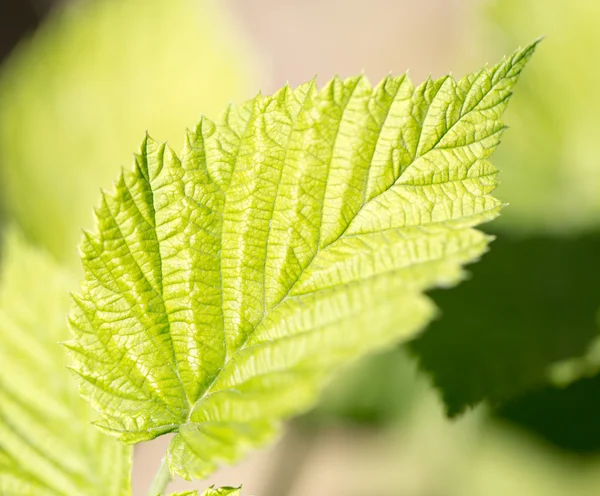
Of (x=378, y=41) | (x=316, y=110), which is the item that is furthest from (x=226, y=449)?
(x=378, y=41)

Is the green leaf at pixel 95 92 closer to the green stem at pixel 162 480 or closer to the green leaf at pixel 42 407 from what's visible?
the green leaf at pixel 42 407

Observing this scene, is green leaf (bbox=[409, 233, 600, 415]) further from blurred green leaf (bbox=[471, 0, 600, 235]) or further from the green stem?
the green stem

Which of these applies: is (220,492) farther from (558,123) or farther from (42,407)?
(558,123)

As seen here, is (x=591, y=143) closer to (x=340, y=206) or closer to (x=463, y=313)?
(x=463, y=313)

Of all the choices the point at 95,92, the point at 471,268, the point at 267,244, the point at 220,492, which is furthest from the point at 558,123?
the point at 95,92

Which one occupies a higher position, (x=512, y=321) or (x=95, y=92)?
(x=95, y=92)

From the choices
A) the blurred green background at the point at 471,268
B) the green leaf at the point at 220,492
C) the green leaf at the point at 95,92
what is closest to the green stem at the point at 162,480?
the green leaf at the point at 220,492
